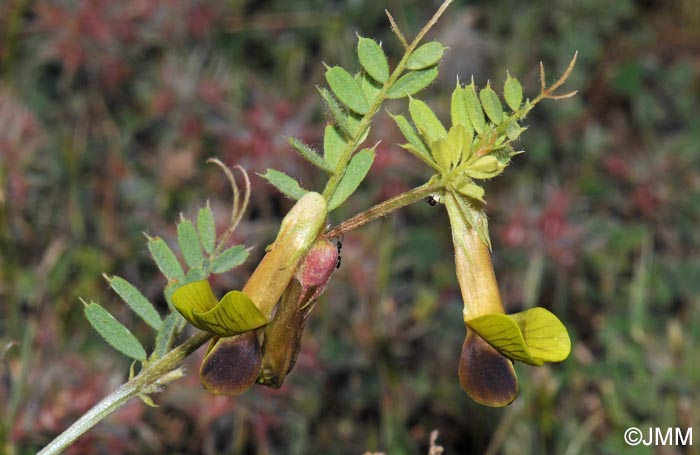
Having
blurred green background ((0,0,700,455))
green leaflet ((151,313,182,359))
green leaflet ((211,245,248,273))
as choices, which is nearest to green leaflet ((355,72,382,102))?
green leaflet ((211,245,248,273))

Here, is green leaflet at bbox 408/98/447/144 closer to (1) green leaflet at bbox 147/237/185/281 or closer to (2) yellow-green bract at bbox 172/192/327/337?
(2) yellow-green bract at bbox 172/192/327/337

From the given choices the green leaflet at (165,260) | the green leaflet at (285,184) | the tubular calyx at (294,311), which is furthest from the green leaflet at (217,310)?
the green leaflet at (165,260)

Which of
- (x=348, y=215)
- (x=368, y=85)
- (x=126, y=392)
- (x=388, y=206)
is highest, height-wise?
(x=368, y=85)

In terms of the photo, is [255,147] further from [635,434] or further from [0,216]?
[635,434]

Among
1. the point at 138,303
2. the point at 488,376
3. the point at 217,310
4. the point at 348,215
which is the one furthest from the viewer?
the point at 348,215

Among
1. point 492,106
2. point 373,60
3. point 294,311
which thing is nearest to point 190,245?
point 294,311

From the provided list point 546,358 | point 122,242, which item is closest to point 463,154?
point 546,358

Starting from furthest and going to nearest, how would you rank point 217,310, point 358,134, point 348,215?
1. point 348,215
2. point 358,134
3. point 217,310

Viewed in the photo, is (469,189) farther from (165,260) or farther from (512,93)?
(165,260)
